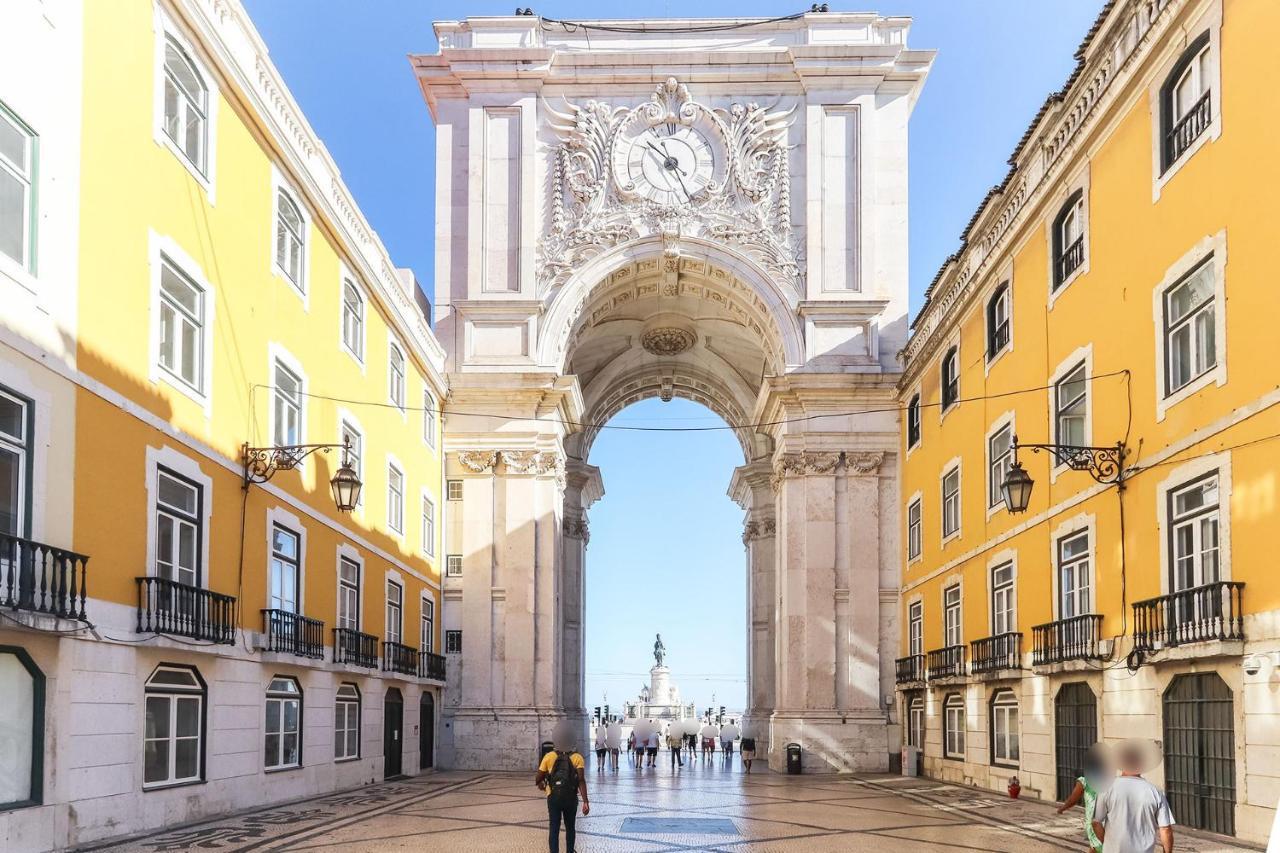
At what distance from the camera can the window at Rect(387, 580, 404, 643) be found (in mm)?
26908

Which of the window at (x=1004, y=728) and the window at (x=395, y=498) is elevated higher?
the window at (x=395, y=498)

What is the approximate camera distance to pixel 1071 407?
1991 centimetres

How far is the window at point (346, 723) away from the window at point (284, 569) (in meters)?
2.82

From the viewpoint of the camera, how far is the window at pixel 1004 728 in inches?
905

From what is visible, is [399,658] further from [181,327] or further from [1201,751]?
[1201,751]

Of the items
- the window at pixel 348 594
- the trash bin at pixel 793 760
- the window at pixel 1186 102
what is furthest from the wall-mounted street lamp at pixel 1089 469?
the trash bin at pixel 793 760

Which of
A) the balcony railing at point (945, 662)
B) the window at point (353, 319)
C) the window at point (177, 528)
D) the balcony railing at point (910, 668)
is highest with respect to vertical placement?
the window at point (353, 319)

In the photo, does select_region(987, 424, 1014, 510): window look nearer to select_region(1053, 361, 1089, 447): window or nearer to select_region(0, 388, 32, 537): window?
select_region(1053, 361, 1089, 447): window

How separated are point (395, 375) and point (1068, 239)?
13741mm

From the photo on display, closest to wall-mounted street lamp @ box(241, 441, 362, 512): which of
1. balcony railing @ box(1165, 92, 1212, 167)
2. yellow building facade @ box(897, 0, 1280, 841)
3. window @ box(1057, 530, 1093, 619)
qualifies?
yellow building facade @ box(897, 0, 1280, 841)

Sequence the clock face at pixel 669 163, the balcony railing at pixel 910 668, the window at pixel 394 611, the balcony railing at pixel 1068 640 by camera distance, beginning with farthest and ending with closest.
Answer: the clock face at pixel 669 163 < the balcony railing at pixel 910 668 < the window at pixel 394 611 < the balcony railing at pixel 1068 640

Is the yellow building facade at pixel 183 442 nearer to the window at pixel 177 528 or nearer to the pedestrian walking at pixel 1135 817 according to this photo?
the window at pixel 177 528

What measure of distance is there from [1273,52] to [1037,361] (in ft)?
28.1

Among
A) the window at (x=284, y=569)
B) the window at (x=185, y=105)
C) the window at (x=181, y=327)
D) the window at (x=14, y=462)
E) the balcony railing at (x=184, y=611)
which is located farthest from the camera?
the window at (x=284, y=569)
